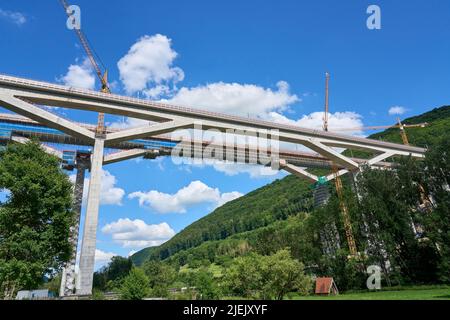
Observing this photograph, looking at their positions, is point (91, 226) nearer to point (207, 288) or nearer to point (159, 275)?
point (207, 288)

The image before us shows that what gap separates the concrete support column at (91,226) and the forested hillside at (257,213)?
50052 mm

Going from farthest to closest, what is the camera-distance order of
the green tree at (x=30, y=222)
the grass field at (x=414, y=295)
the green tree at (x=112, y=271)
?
the green tree at (x=112, y=271) < the grass field at (x=414, y=295) < the green tree at (x=30, y=222)

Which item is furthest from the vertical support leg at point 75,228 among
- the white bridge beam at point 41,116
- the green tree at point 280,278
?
the green tree at point 280,278

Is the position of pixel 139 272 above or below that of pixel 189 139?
below

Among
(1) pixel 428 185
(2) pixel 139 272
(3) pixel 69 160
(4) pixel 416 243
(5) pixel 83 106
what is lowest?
(2) pixel 139 272

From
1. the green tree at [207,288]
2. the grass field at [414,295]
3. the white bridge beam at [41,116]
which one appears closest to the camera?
the grass field at [414,295]

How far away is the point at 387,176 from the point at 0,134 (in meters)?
35.3

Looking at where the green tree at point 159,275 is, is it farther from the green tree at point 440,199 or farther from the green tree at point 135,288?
the green tree at point 440,199

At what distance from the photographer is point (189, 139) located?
35562 mm

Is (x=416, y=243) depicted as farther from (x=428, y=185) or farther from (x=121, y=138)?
(x=121, y=138)

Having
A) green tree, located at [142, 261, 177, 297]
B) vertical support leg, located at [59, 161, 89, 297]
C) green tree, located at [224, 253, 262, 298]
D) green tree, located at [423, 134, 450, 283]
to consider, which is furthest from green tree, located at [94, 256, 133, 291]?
green tree, located at [423, 134, 450, 283]

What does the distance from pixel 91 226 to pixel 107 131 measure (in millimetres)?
9154

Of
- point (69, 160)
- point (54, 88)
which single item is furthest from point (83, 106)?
point (69, 160)

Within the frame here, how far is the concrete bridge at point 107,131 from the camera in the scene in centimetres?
2603
